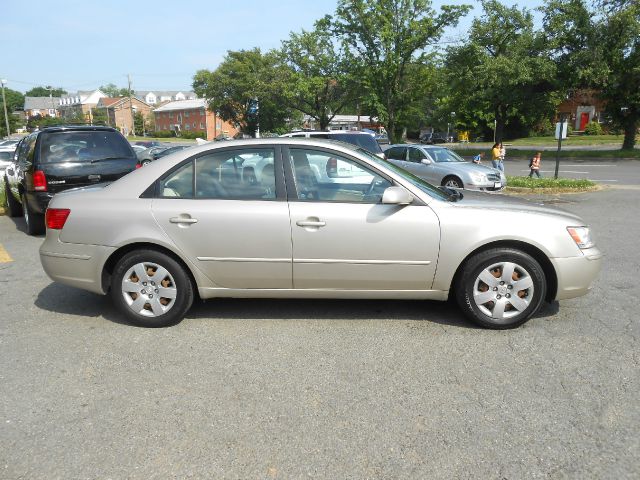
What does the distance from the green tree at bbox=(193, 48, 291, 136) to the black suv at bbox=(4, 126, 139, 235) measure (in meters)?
38.3

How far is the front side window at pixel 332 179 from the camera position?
4.29 m

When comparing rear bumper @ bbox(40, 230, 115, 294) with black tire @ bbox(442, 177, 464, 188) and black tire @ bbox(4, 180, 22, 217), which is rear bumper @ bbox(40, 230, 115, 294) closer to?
black tire @ bbox(4, 180, 22, 217)

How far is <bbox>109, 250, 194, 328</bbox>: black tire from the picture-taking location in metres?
4.34

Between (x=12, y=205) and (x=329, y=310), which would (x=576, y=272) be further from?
(x=12, y=205)

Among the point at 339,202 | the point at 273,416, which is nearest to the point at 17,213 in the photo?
the point at 339,202

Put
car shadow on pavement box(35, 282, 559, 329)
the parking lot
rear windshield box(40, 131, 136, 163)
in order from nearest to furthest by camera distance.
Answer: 1. the parking lot
2. car shadow on pavement box(35, 282, 559, 329)
3. rear windshield box(40, 131, 136, 163)

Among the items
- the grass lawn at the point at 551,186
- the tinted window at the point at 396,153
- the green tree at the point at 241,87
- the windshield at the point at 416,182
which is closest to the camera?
the windshield at the point at 416,182

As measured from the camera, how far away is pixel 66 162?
8188mm

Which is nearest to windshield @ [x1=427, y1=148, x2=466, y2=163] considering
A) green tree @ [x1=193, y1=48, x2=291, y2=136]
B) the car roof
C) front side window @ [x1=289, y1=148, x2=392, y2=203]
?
the car roof

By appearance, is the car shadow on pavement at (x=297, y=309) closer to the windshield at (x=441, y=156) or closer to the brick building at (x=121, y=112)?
the windshield at (x=441, y=156)

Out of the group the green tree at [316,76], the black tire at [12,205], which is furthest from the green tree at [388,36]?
the black tire at [12,205]

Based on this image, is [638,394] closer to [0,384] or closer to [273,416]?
[273,416]

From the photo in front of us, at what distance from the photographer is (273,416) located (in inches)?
122

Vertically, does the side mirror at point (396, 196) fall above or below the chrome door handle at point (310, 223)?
above
